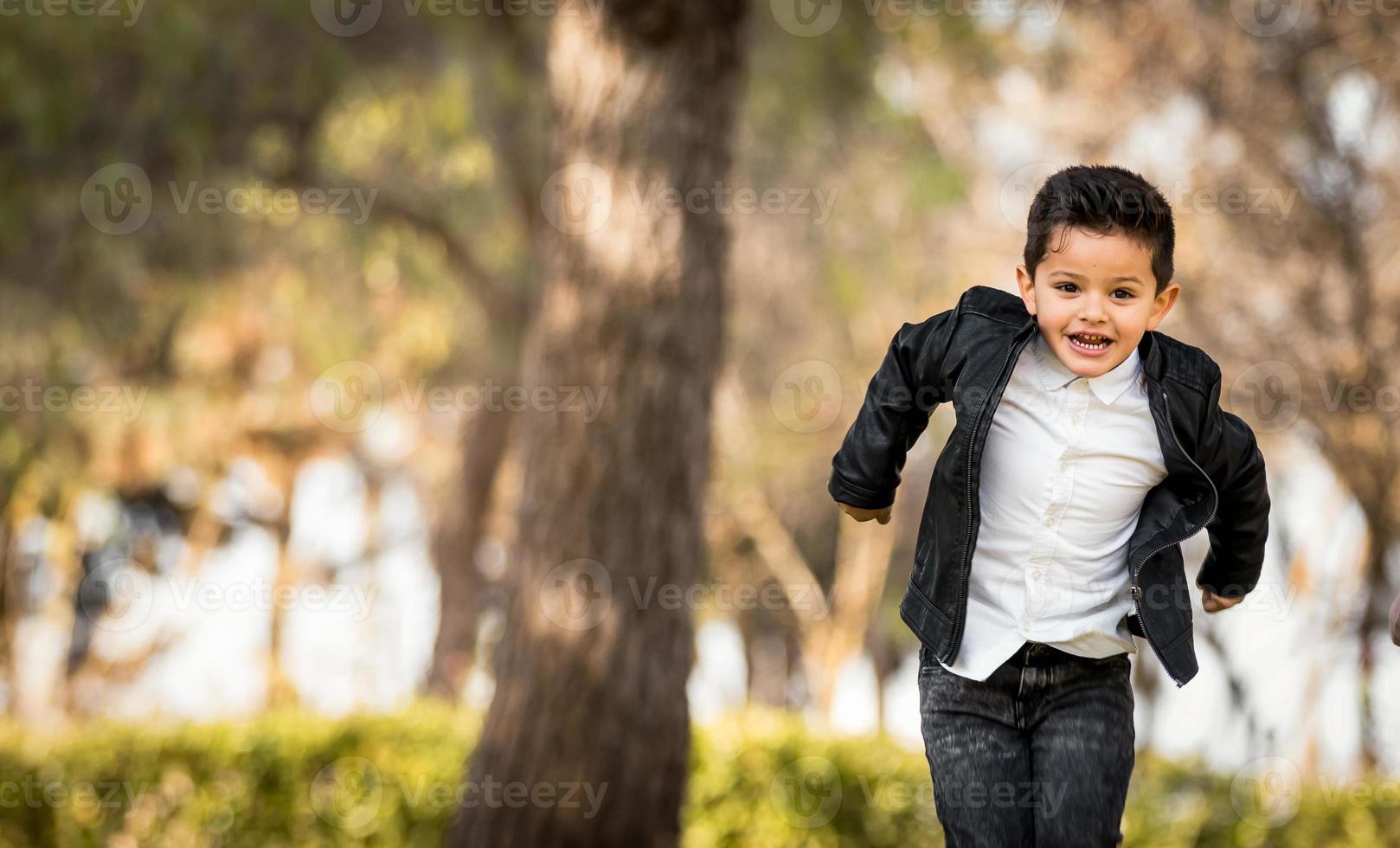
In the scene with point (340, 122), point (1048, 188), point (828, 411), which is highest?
point (340, 122)

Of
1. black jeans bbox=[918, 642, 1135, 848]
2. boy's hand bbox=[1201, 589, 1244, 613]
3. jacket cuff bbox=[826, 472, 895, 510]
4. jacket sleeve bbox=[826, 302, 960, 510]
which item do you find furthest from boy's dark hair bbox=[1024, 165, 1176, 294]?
black jeans bbox=[918, 642, 1135, 848]

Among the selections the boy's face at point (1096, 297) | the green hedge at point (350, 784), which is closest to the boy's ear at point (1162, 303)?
the boy's face at point (1096, 297)

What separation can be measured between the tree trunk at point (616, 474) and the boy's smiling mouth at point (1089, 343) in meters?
3.92

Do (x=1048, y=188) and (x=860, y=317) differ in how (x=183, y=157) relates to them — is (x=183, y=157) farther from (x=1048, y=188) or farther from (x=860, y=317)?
(x=860, y=317)

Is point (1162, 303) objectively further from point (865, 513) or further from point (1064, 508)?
point (865, 513)

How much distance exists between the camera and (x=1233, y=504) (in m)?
2.27

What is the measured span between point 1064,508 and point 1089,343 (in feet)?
0.97

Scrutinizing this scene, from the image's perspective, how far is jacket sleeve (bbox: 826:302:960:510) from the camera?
2258 millimetres

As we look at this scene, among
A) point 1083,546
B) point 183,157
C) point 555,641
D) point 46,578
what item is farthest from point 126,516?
point 1083,546

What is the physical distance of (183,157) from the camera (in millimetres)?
9422

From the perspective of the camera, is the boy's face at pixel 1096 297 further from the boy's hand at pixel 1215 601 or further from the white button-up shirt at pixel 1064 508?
the boy's hand at pixel 1215 601

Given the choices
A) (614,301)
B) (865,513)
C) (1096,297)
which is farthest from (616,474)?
(1096,297)

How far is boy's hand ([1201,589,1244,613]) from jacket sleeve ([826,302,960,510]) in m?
0.59

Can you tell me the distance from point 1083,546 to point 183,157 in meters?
8.59
